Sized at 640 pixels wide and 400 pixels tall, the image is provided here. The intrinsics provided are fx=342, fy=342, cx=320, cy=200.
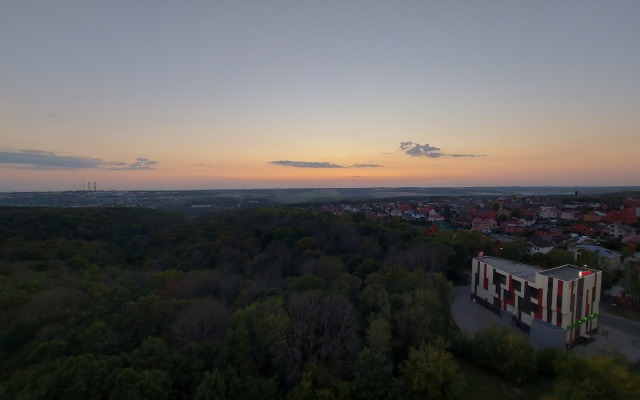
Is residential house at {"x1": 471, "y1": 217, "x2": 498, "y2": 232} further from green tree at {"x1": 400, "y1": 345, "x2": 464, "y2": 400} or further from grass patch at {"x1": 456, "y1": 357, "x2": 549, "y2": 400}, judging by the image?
green tree at {"x1": 400, "y1": 345, "x2": 464, "y2": 400}

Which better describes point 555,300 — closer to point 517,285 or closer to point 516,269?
point 517,285

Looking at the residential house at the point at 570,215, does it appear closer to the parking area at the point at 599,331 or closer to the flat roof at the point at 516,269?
the flat roof at the point at 516,269

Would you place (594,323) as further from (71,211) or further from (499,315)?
(71,211)

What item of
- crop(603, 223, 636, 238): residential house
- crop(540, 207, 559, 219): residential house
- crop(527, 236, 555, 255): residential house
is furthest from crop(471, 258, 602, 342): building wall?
crop(540, 207, 559, 219): residential house

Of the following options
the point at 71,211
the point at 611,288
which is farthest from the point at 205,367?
the point at 71,211

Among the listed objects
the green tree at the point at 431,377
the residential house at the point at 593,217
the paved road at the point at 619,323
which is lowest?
the paved road at the point at 619,323

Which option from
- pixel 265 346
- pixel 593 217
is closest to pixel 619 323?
pixel 265 346

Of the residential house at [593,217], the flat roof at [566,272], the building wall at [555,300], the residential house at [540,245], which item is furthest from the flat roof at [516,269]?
the residential house at [593,217]
